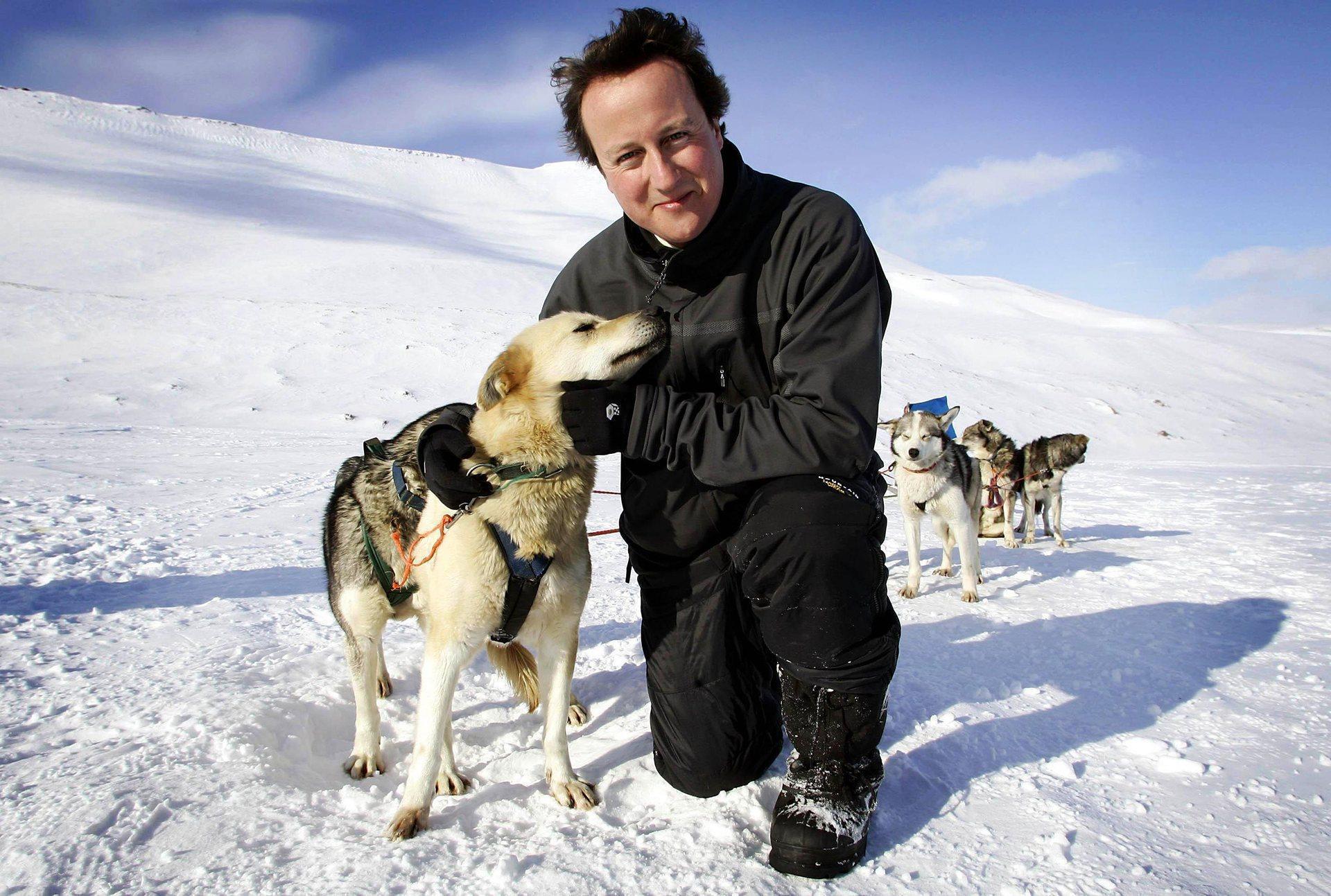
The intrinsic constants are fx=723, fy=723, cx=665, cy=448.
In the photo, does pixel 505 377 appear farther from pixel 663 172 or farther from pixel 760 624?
pixel 760 624

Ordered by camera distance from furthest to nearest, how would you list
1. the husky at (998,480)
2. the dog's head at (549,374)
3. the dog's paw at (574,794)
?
the husky at (998,480) → the dog's head at (549,374) → the dog's paw at (574,794)

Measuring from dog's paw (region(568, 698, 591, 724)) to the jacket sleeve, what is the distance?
1.14m

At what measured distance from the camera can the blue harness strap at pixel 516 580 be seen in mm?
2031

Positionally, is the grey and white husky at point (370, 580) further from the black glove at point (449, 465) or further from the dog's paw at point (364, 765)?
the black glove at point (449, 465)

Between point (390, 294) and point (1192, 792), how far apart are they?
67.8ft

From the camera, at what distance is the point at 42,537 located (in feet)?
13.7

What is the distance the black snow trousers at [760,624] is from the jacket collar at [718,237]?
711 mm

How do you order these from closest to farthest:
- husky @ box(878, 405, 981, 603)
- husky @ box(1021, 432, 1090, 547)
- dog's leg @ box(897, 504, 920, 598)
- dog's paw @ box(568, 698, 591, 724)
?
1. dog's paw @ box(568, 698, 591, 724)
2. dog's leg @ box(897, 504, 920, 598)
3. husky @ box(878, 405, 981, 603)
4. husky @ box(1021, 432, 1090, 547)

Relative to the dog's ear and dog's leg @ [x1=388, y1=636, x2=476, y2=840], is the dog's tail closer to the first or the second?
dog's leg @ [x1=388, y1=636, x2=476, y2=840]

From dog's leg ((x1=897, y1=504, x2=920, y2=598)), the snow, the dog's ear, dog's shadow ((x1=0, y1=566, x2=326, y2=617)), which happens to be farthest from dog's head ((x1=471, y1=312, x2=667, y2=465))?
dog's leg ((x1=897, y1=504, x2=920, y2=598))

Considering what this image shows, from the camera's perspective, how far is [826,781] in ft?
5.83

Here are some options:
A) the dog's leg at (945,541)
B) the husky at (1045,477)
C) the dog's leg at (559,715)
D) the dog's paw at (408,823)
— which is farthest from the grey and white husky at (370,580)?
the husky at (1045,477)

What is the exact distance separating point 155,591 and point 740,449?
10.8ft

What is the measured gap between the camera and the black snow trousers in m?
1.84
